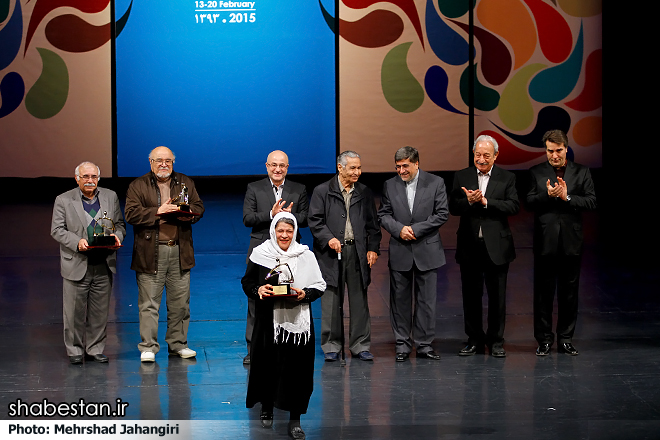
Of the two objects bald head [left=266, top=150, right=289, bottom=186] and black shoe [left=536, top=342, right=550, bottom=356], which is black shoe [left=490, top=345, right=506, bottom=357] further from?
bald head [left=266, top=150, right=289, bottom=186]

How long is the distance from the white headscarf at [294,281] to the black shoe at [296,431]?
463 mm

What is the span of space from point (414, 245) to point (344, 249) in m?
0.52

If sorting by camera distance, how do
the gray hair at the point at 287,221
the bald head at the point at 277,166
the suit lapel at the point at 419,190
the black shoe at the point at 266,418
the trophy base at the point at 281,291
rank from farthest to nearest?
the suit lapel at the point at 419,190
the bald head at the point at 277,166
the black shoe at the point at 266,418
the gray hair at the point at 287,221
the trophy base at the point at 281,291

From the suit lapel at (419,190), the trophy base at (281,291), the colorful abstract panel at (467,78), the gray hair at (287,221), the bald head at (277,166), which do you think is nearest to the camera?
the trophy base at (281,291)

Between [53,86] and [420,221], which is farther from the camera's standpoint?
[53,86]

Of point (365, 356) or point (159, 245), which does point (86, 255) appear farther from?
point (365, 356)

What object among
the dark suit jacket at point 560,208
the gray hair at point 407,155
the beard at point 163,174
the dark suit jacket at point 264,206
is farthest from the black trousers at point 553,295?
the beard at point 163,174

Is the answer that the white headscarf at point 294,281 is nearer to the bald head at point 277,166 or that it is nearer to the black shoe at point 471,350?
the bald head at point 277,166

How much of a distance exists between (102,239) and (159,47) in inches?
372

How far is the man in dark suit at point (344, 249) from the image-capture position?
625cm

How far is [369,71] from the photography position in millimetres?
14969

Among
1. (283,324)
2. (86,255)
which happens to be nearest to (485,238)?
(283,324)

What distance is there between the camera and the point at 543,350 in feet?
20.8

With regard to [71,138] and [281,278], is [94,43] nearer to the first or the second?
[71,138]
